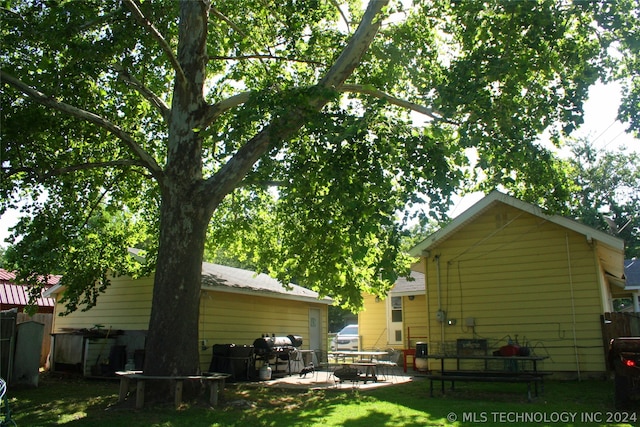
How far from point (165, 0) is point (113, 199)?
18.6 ft

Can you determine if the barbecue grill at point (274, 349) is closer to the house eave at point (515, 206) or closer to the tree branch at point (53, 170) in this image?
the house eave at point (515, 206)

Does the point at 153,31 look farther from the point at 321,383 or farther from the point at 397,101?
the point at 321,383

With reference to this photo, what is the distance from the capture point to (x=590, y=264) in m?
13.1

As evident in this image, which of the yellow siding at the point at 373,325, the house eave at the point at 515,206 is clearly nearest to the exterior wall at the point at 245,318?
the yellow siding at the point at 373,325

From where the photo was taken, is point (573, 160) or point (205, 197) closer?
point (205, 197)

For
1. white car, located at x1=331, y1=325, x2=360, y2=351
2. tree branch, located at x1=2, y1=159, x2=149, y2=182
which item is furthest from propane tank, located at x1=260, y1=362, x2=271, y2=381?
white car, located at x1=331, y1=325, x2=360, y2=351

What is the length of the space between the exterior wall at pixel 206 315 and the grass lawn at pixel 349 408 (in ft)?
12.7

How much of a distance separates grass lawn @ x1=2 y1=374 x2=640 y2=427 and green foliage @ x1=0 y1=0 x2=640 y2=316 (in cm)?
230

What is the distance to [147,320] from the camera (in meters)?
16.0

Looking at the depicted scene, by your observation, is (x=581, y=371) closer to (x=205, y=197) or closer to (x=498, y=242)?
(x=498, y=242)

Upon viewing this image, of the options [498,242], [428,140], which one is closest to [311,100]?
[428,140]

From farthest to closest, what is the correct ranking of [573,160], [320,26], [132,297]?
[573,160] → [132,297] → [320,26]

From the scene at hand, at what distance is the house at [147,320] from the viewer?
1499 centimetres

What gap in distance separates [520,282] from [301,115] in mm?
8195
